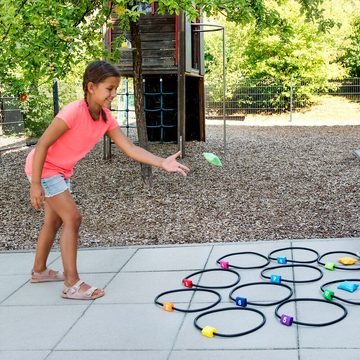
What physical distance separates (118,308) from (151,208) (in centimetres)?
310

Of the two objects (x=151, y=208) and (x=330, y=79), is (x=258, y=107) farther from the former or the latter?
A: (x=151, y=208)

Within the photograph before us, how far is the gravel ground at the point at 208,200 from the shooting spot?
584 centimetres

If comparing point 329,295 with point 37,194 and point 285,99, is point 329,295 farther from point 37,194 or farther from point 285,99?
point 285,99

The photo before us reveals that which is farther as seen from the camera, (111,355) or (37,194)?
(37,194)

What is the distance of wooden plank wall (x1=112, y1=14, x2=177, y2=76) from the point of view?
1090cm

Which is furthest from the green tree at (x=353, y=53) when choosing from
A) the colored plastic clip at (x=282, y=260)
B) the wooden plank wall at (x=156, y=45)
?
the colored plastic clip at (x=282, y=260)

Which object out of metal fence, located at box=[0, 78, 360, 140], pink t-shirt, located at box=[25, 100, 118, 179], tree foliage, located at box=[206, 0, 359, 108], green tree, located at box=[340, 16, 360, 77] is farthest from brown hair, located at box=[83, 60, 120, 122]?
green tree, located at box=[340, 16, 360, 77]

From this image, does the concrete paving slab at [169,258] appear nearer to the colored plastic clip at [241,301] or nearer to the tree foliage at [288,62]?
the colored plastic clip at [241,301]

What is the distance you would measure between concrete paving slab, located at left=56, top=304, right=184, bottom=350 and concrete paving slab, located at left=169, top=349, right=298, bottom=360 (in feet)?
0.42

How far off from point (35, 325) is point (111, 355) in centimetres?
72

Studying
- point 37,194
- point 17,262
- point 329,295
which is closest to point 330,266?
point 329,295

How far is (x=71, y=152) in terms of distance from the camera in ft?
13.2

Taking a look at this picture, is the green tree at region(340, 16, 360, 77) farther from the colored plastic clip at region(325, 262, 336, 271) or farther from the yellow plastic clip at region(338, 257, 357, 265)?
the colored plastic clip at region(325, 262, 336, 271)

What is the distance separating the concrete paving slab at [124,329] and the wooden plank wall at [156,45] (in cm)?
761
